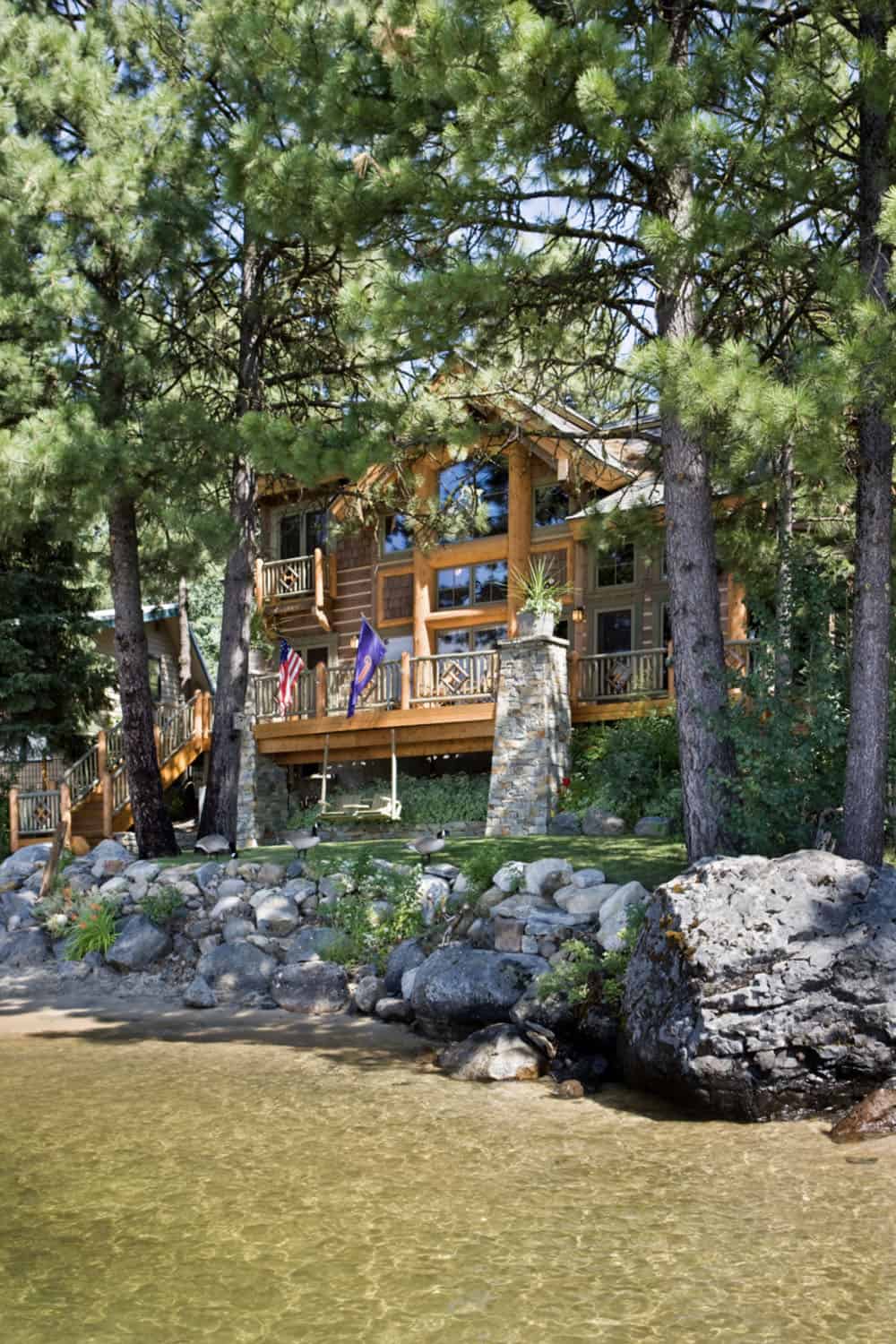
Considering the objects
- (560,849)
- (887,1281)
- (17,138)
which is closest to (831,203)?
(560,849)

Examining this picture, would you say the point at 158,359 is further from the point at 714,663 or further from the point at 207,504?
the point at 714,663

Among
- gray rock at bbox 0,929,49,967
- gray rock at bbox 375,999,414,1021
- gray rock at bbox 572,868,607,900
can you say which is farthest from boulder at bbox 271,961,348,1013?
gray rock at bbox 0,929,49,967

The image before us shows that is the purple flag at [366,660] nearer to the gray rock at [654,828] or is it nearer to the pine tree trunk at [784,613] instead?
the gray rock at [654,828]

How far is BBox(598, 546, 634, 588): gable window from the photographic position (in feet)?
70.6

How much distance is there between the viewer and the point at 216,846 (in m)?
15.0

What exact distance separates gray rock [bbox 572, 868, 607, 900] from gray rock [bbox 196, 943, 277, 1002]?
126 inches

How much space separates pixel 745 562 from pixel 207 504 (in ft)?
22.2

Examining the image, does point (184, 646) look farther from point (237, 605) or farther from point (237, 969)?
point (237, 969)

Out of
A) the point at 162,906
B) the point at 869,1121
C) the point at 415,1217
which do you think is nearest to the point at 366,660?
the point at 162,906

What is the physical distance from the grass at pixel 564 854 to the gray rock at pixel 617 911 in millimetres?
560

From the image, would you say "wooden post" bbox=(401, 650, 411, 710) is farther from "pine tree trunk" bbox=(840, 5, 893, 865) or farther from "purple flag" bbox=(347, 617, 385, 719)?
"pine tree trunk" bbox=(840, 5, 893, 865)

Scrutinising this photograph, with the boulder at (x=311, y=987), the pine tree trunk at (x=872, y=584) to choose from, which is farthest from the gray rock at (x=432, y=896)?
the pine tree trunk at (x=872, y=584)

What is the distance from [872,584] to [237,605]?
928 cm

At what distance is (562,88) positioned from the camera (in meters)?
9.23
